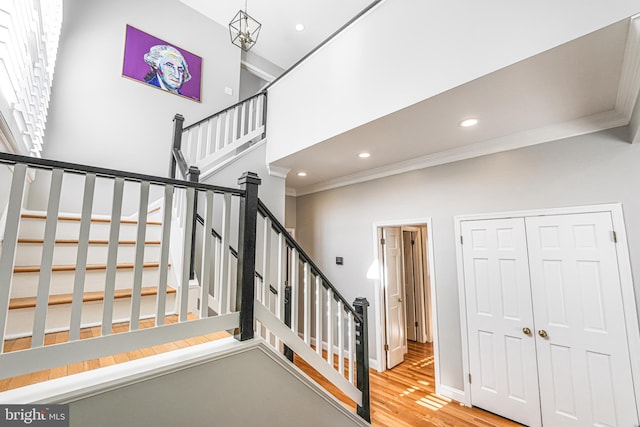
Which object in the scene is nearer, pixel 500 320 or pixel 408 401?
pixel 500 320

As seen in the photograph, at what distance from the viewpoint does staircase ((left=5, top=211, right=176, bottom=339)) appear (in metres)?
1.63

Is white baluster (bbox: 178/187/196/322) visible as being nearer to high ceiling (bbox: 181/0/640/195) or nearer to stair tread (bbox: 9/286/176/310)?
stair tread (bbox: 9/286/176/310)

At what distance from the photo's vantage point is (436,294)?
335cm

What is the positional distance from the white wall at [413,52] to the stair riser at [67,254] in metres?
2.00

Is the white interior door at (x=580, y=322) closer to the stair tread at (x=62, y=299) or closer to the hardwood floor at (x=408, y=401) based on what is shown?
the hardwood floor at (x=408, y=401)

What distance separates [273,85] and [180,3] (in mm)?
2179

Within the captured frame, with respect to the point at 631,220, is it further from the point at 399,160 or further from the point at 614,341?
the point at 399,160

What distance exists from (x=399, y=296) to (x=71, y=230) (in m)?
4.07

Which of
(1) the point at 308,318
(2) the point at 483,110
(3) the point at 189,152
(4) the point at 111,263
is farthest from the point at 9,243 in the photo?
(2) the point at 483,110

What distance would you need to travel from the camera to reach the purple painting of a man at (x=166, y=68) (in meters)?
3.97

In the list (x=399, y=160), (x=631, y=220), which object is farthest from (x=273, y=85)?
(x=631, y=220)
